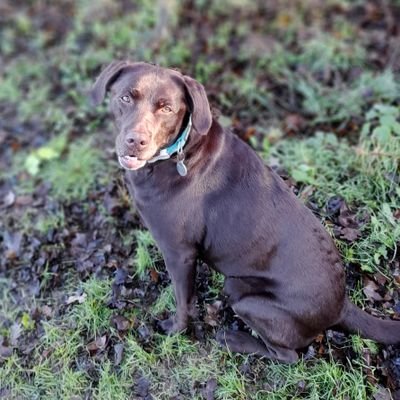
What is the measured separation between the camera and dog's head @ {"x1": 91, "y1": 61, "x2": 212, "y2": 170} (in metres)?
2.89

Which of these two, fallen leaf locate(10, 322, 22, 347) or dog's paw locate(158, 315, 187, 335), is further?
fallen leaf locate(10, 322, 22, 347)

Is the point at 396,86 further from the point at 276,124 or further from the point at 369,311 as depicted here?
the point at 369,311

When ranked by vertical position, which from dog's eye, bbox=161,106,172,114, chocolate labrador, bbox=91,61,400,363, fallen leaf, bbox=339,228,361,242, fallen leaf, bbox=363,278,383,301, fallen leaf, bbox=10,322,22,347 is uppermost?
dog's eye, bbox=161,106,172,114

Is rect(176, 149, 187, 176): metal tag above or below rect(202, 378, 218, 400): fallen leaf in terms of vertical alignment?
above

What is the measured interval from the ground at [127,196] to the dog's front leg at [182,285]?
0.10 metres

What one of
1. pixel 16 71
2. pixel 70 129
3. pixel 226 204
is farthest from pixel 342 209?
pixel 16 71

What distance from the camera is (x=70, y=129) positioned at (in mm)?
5328

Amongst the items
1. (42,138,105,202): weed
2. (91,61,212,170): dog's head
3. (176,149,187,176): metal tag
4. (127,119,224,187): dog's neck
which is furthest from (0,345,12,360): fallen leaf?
(176,149,187,176): metal tag

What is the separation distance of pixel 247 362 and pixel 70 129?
119 inches

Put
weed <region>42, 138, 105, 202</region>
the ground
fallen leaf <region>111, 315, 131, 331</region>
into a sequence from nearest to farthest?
the ground, fallen leaf <region>111, 315, 131, 331</region>, weed <region>42, 138, 105, 202</region>

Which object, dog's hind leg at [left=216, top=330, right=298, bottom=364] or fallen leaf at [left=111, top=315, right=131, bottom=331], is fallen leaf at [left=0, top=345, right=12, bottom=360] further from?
A: dog's hind leg at [left=216, top=330, right=298, bottom=364]

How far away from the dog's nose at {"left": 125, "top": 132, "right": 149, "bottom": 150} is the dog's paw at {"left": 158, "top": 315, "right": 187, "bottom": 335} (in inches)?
50.4

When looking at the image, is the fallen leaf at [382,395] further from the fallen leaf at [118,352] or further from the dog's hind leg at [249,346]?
the fallen leaf at [118,352]

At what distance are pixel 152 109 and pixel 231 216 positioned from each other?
0.76 m
